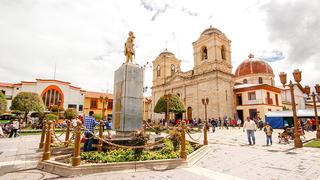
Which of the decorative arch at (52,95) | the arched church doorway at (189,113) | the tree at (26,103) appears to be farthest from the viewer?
the decorative arch at (52,95)

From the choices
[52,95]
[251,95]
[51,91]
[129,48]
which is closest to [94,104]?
[52,95]

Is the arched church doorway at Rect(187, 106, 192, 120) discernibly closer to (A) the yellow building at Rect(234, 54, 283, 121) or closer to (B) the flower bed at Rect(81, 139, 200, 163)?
(A) the yellow building at Rect(234, 54, 283, 121)

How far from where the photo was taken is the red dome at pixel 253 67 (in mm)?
38981

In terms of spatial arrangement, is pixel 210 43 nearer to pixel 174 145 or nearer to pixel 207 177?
pixel 174 145

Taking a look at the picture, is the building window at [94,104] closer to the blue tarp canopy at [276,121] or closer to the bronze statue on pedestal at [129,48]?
the blue tarp canopy at [276,121]

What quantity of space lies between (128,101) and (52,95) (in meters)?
39.2

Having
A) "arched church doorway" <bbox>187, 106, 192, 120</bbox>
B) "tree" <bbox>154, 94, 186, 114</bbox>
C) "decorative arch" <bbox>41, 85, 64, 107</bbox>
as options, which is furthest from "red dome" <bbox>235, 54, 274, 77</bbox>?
"decorative arch" <bbox>41, 85, 64, 107</bbox>

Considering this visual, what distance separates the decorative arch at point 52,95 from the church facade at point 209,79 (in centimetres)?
2490

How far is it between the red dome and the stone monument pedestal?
36554 millimetres

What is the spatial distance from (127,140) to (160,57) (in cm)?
3560

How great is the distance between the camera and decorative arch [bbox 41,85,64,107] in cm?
4000

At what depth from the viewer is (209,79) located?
30.7 m

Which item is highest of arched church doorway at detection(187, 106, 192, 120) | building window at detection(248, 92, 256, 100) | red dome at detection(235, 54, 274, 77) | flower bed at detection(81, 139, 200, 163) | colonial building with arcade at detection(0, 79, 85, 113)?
red dome at detection(235, 54, 274, 77)

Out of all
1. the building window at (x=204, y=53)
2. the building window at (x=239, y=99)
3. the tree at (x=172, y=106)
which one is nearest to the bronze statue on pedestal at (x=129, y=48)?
the tree at (x=172, y=106)
